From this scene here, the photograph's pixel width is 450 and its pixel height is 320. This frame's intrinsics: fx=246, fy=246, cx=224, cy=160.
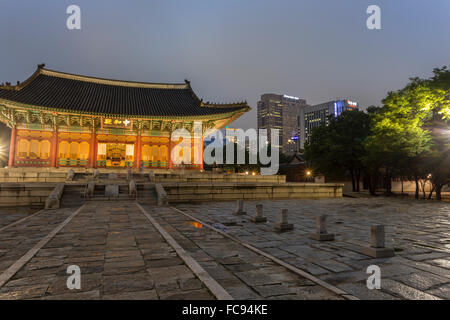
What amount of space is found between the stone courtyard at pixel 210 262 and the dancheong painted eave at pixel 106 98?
1757 cm

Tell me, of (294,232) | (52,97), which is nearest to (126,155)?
(52,97)

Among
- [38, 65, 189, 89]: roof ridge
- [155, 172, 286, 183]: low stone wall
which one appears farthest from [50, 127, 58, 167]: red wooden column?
[155, 172, 286, 183]: low stone wall

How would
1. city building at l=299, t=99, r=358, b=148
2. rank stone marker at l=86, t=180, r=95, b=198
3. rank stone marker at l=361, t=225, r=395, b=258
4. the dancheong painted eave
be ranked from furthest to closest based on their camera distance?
city building at l=299, t=99, r=358, b=148, the dancheong painted eave, rank stone marker at l=86, t=180, r=95, b=198, rank stone marker at l=361, t=225, r=395, b=258

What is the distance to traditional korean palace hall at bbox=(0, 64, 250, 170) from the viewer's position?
2158 cm

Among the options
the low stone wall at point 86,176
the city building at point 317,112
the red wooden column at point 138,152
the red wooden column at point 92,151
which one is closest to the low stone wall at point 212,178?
the low stone wall at point 86,176

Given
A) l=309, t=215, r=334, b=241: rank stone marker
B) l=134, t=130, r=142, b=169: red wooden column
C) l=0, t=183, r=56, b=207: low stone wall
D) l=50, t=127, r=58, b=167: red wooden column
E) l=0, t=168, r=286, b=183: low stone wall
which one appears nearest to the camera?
l=309, t=215, r=334, b=241: rank stone marker

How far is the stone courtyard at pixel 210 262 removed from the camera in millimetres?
3158

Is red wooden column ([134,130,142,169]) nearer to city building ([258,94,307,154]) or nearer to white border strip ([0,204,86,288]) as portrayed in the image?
white border strip ([0,204,86,288])

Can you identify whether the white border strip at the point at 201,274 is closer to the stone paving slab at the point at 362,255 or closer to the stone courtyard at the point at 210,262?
the stone courtyard at the point at 210,262

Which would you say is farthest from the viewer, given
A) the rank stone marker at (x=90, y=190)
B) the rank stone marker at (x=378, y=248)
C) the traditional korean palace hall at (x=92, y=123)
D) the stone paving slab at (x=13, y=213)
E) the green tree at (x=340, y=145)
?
the green tree at (x=340, y=145)

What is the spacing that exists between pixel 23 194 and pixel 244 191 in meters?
11.8

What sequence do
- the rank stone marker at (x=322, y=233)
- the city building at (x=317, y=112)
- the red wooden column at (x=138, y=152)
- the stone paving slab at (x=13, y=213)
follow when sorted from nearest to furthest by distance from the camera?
the rank stone marker at (x=322, y=233)
the stone paving slab at (x=13, y=213)
the red wooden column at (x=138, y=152)
the city building at (x=317, y=112)

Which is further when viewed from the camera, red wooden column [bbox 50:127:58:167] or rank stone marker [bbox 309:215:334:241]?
red wooden column [bbox 50:127:58:167]
